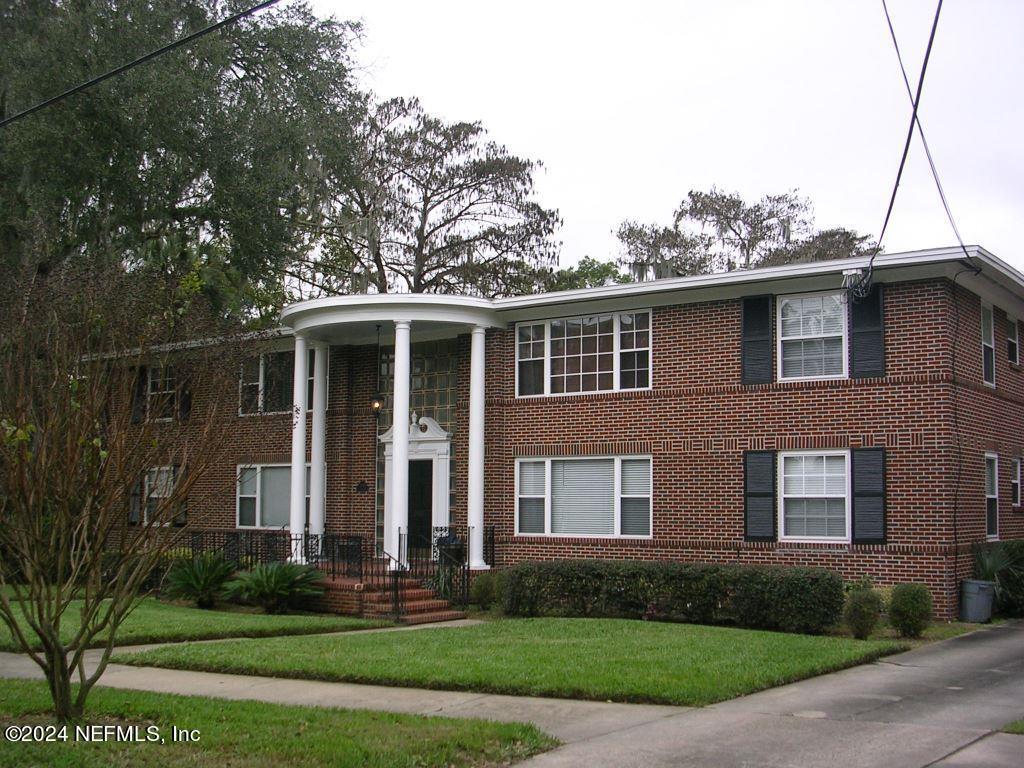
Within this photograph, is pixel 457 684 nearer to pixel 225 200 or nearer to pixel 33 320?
pixel 33 320

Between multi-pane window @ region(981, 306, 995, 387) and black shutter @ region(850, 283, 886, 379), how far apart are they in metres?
2.38

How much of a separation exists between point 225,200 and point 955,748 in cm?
1861

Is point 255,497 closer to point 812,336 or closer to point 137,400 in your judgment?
point 137,400

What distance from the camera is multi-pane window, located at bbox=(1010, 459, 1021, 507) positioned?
796 inches

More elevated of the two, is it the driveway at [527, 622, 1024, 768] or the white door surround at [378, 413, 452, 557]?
the white door surround at [378, 413, 452, 557]

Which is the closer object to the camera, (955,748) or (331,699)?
(955,748)

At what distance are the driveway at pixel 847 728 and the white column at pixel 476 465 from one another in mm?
9081

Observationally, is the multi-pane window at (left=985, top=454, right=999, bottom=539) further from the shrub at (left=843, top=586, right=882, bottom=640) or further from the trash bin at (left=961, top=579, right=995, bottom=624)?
the shrub at (left=843, top=586, right=882, bottom=640)

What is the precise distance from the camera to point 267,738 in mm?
8352

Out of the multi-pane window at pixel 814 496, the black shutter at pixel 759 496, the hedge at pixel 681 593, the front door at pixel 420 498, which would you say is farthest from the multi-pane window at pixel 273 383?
the multi-pane window at pixel 814 496

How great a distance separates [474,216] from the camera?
131 ft

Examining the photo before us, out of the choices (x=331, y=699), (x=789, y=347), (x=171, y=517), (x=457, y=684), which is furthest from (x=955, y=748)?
(x=789, y=347)

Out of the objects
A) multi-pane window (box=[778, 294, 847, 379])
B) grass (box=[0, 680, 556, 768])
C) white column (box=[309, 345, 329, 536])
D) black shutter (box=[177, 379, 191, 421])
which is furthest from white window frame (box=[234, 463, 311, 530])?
grass (box=[0, 680, 556, 768])

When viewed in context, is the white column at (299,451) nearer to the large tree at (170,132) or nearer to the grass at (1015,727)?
the large tree at (170,132)
